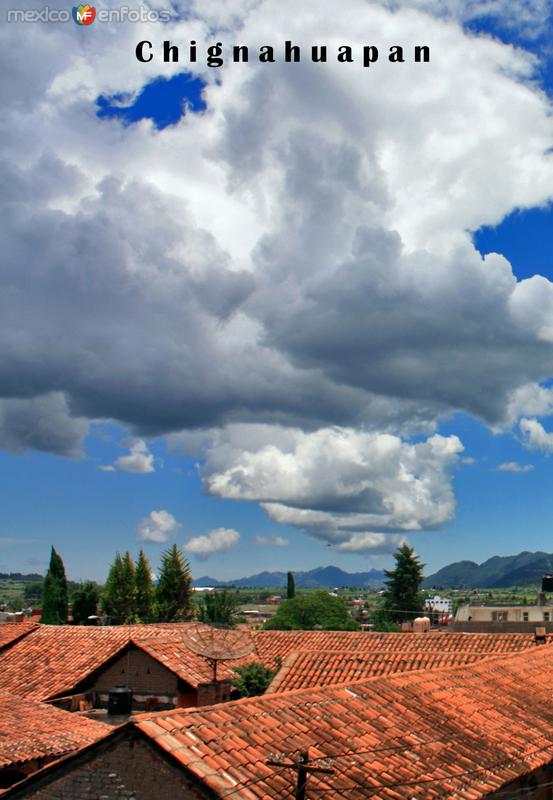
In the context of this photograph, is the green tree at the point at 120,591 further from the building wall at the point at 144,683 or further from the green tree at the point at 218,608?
the building wall at the point at 144,683

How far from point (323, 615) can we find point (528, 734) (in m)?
41.8

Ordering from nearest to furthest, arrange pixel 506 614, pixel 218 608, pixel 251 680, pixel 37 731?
1. pixel 37 731
2. pixel 251 680
3. pixel 506 614
4. pixel 218 608

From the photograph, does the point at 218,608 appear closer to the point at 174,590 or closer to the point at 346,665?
the point at 174,590

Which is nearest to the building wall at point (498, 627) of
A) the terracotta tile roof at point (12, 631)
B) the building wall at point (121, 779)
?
the terracotta tile roof at point (12, 631)

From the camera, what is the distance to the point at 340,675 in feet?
92.6

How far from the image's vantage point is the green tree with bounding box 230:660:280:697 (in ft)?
103

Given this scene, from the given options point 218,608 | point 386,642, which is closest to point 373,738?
point 386,642

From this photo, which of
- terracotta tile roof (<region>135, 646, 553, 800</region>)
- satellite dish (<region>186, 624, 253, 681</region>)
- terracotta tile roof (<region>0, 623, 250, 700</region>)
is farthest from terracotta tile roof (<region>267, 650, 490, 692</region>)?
terracotta tile roof (<region>135, 646, 553, 800</region>)

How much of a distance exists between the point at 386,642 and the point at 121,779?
27.2m

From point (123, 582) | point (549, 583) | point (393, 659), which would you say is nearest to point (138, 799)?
point (393, 659)

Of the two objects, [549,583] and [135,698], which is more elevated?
[549,583]

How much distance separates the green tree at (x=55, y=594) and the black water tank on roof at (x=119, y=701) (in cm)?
4282

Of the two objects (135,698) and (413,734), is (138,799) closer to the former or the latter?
(413,734)

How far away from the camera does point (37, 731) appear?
25562mm
